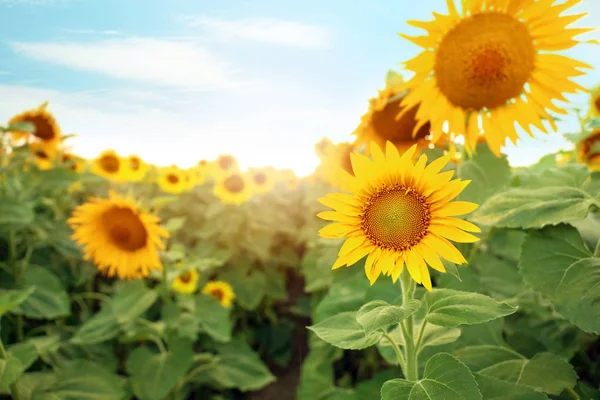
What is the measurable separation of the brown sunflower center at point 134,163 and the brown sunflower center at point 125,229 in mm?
2815

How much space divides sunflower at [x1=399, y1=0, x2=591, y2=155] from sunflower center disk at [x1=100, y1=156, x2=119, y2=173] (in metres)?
3.97

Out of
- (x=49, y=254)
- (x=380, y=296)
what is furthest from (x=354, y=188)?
(x=49, y=254)

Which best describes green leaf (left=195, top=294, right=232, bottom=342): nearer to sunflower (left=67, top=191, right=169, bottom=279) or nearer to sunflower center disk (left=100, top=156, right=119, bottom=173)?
sunflower (left=67, top=191, right=169, bottom=279)

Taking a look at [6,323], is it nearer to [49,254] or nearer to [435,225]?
[49,254]

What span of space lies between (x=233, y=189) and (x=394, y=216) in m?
3.73

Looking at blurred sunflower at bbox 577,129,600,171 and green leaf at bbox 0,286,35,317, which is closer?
green leaf at bbox 0,286,35,317

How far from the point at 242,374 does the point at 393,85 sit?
74.0 inches

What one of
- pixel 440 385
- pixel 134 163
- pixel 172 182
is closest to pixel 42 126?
pixel 172 182

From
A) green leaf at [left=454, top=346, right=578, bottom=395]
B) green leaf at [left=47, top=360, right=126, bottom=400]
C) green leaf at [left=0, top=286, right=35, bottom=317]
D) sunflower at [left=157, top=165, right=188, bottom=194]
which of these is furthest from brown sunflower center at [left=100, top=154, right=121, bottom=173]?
green leaf at [left=454, top=346, right=578, bottom=395]

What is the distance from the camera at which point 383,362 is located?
3.13m

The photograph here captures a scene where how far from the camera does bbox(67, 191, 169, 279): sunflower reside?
2.31m

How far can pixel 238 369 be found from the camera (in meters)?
2.87

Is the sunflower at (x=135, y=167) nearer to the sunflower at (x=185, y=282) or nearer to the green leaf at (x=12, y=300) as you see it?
the sunflower at (x=185, y=282)

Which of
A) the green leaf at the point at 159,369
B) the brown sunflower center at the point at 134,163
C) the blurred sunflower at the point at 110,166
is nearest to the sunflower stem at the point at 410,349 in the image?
the green leaf at the point at 159,369
